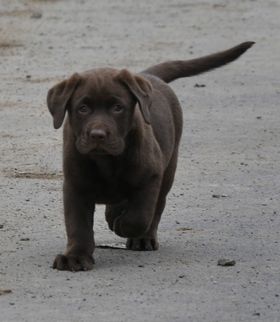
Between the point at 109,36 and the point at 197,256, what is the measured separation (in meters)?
12.0

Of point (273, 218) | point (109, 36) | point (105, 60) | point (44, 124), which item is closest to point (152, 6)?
point (109, 36)

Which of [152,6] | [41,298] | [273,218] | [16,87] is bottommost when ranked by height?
[152,6]

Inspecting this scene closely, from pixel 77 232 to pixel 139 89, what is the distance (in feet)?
2.74

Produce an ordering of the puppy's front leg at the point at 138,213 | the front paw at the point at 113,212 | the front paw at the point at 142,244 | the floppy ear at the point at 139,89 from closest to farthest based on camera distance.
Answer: the floppy ear at the point at 139,89 < the puppy's front leg at the point at 138,213 < the front paw at the point at 113,212 < the front paw at the point at 142,244

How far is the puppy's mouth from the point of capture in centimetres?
734

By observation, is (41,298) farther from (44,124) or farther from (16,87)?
(16,87)

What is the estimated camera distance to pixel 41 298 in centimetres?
686

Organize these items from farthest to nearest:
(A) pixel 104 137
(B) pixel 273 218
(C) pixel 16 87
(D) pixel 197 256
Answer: (C) pixel 16 87, (B) pixel 273 218, (D) pixel 197 256, (A) pixel 104 137

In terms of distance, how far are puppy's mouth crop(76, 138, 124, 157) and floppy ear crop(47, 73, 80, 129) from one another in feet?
0.57

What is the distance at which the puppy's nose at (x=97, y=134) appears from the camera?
24.0ft

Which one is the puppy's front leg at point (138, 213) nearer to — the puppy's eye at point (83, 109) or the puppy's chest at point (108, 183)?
the puppy's chest at point (108, 183)

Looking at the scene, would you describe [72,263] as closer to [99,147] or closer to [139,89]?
[99,147]

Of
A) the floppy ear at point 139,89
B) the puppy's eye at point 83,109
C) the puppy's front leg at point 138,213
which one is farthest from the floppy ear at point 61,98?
Answer: the puppy's front leg at point 138,213

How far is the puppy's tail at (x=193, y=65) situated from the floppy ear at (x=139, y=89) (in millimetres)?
1565
